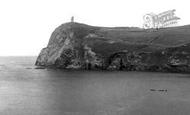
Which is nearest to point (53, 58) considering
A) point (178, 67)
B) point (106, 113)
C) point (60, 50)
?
point (60, 50)

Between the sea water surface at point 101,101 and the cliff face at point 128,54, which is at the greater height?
the cliff face at point 128,54

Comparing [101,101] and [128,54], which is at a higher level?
[128,54]

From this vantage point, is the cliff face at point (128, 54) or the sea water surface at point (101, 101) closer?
the sea water surface at point (101, 101)

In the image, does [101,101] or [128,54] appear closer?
[101,101]

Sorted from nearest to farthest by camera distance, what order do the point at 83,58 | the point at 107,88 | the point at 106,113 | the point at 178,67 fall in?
the point at 106,113 < the point at 107,88 < the point at 178,67 < the point at 83,58

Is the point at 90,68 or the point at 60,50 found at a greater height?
the point at 60,50

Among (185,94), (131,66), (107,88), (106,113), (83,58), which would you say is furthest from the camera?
(83,58)

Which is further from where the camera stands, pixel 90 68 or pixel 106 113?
pixel 90 68

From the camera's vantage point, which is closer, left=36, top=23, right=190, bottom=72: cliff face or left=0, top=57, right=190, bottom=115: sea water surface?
left=0, top=57, right=190, bottom=115: sea water surface

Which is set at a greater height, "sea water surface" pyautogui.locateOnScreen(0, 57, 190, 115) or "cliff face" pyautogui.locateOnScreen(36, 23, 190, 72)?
"cliff face" pyautogui.locateOnScreen(36, 23, 190, 72)

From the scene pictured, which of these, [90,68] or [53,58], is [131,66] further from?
[53,58]
